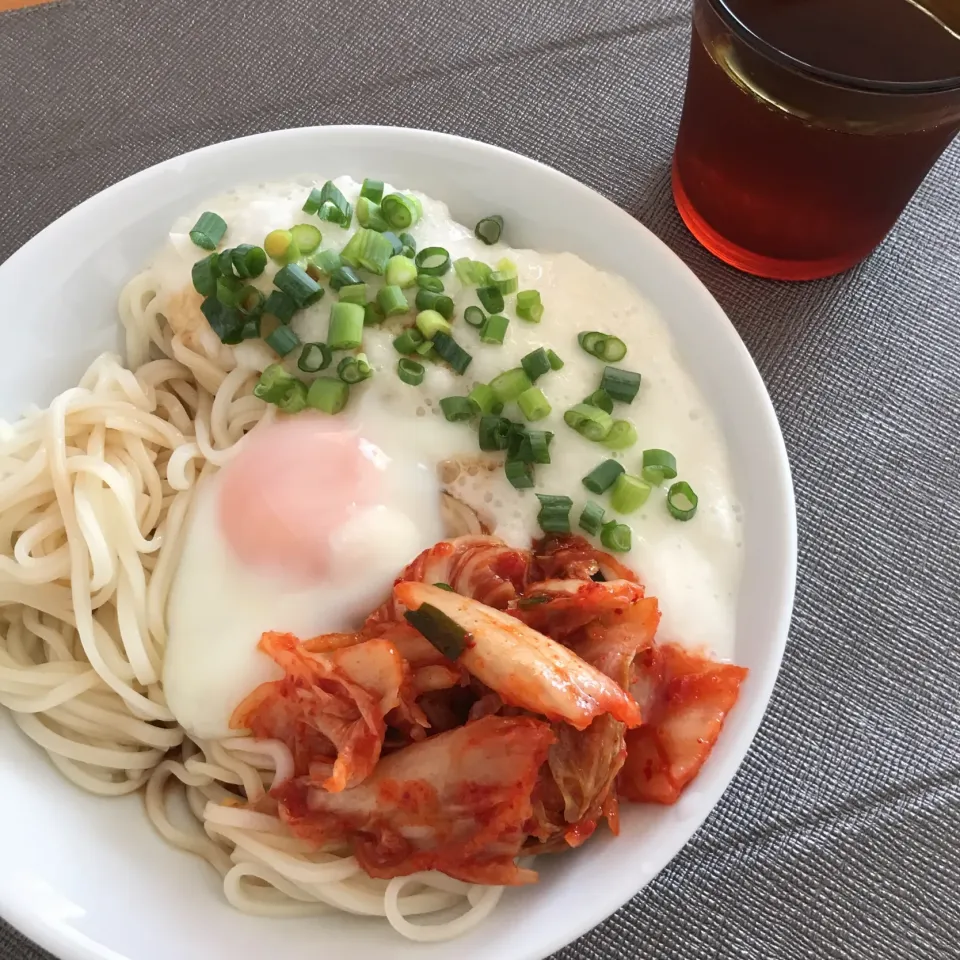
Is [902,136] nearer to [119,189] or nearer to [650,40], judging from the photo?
[650,40]

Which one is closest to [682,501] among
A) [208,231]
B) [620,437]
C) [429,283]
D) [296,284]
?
[620,437]

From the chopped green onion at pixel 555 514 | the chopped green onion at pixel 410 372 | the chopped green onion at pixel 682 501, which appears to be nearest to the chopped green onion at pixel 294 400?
the chopped green onion at pixel 410 372

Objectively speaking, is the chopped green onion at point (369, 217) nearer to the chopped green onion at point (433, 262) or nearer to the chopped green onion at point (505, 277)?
the chopped green onion at point (433, 262)

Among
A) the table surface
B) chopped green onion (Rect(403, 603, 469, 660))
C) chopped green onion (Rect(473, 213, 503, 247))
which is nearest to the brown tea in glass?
the table surface

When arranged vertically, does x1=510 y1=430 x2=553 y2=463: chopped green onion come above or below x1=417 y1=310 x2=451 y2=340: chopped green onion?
below

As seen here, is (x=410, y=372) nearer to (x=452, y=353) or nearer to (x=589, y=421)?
(x=452, y=353)

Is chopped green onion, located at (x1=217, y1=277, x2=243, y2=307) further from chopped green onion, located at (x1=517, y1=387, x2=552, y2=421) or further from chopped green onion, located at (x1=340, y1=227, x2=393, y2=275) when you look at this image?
chopped green onion, located at (x1=517, y1=387, x2=552, y2=421)

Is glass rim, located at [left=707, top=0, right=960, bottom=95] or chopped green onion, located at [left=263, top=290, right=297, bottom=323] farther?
chopped green onion, located at [left=263, top=290, right=297, bottom=323]
